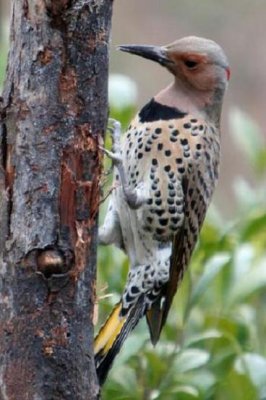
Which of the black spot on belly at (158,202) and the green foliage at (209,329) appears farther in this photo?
the black spot on belly at (158,202)

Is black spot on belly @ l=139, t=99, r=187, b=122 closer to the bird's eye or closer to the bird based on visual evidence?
→ the bird

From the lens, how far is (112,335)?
4551 mm

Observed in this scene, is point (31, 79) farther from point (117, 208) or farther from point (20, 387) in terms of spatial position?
point (117, 208)

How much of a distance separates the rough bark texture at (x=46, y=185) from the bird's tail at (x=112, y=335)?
53 cm

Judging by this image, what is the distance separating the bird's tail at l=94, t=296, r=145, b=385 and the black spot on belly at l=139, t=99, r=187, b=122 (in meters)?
0.63

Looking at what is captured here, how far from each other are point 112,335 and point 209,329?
1.13 feet

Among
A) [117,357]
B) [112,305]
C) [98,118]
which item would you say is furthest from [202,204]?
[98,118]

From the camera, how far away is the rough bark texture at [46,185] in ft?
12.1

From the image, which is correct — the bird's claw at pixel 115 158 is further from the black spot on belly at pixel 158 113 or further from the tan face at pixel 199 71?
the tan face at pixel 199 71

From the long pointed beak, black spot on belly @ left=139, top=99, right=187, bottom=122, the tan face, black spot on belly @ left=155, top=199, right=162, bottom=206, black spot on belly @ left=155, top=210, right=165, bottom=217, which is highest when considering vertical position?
the long pointed beak

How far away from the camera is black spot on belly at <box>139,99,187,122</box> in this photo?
197 inches

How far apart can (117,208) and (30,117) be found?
1286 mm

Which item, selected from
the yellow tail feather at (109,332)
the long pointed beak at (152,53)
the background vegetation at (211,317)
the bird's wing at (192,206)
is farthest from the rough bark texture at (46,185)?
the bird's wing at (192,206)

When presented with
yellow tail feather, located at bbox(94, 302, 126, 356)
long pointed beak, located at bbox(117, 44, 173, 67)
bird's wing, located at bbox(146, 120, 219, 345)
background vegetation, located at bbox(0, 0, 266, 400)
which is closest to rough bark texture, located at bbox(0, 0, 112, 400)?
background vegetation, located at bbox(0, 0, 266, 400)
